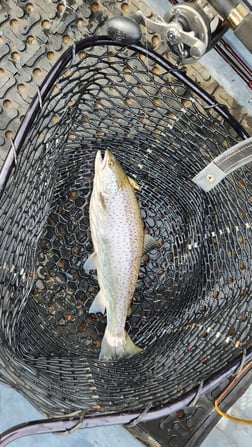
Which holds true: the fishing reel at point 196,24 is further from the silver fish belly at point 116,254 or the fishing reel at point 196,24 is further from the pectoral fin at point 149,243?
the pectoral fin at point 149,243

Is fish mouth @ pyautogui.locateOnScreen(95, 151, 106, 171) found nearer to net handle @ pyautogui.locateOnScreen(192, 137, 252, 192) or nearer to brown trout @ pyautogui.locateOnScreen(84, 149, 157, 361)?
brown trout @ pyautogui.locateOnScreen(84, 149, 157, 361)

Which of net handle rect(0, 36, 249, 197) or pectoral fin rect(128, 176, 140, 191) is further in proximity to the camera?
pectoral fin rect(128, 176, 140, 191)

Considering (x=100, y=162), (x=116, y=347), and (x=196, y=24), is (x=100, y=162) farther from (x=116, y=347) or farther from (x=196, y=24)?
Answer: (x=116, y=347)

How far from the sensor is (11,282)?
60.6 inches

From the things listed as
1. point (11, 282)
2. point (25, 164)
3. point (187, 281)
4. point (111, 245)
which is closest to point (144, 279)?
point (187, 281)

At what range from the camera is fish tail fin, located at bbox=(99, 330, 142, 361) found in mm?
1645

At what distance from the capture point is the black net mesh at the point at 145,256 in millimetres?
1548

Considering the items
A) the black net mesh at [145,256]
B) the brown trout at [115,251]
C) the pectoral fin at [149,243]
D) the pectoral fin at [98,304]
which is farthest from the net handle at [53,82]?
the pectoral fin at [98,304]

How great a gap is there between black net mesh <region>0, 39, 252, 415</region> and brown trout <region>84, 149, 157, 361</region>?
119 mm

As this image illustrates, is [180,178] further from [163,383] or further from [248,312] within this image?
[163,383]

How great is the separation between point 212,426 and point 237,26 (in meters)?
1.32

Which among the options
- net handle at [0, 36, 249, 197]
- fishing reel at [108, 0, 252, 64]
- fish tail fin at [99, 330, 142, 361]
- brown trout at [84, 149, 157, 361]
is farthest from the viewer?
fish tail fin at [99, 330, 142, 361]

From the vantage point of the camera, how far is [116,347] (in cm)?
165

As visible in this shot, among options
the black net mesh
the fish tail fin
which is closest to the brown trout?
the fish tail fin
